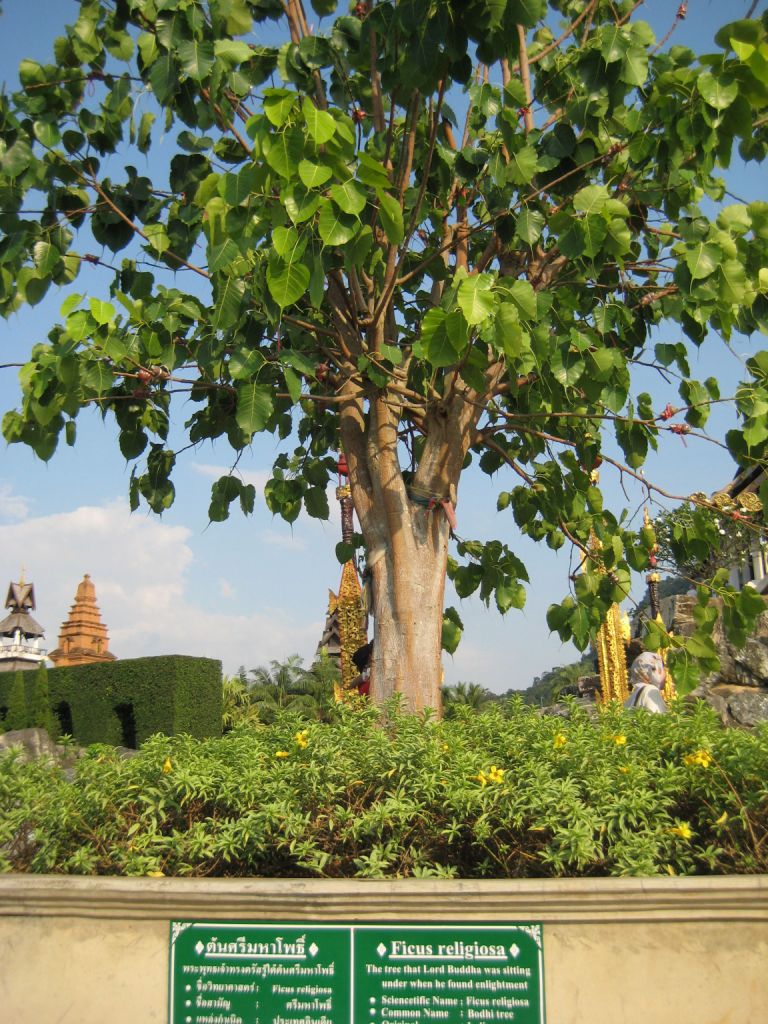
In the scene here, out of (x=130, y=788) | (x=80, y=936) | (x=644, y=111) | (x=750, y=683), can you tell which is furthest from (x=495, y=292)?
(x=750, y=683)

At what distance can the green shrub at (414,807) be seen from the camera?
383 centimetres

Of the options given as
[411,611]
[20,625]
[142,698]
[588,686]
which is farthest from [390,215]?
[20,625]

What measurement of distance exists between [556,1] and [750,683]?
74.1ft

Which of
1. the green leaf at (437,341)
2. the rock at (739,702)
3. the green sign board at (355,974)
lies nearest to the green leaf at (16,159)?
the green leaf at (437,341)

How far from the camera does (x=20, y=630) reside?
52.7m

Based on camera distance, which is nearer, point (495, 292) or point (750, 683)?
point (495, 292)

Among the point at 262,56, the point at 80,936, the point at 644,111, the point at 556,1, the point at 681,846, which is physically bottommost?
the point at 80,936

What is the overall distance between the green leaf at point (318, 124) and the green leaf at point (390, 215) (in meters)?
0.35

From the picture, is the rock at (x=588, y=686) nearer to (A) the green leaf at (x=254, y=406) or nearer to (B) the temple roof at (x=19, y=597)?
(A) the green leaf at (x=254, y=406)

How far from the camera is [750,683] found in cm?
2566

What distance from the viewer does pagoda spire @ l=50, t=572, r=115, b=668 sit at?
44750 mm

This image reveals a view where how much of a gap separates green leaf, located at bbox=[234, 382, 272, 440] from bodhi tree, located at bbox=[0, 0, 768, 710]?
15 millimetres

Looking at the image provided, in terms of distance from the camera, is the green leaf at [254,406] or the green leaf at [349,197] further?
the green leaf at [254,406]

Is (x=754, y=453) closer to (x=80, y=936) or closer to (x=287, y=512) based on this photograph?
(x=287, y=512)
